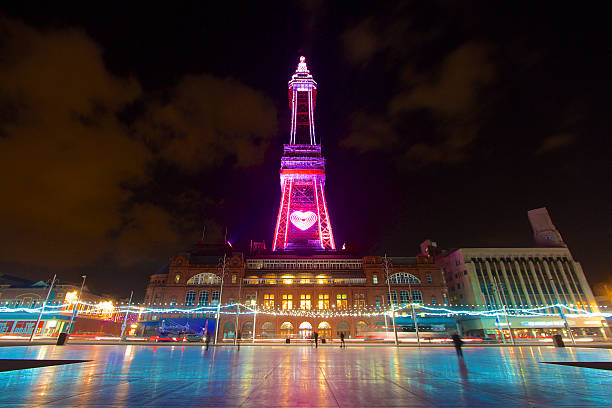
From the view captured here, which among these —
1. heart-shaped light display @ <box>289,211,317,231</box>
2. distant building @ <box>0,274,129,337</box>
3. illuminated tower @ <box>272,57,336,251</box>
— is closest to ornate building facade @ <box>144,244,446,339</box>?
illuminated tower @ <box>272,57,336,251</box>

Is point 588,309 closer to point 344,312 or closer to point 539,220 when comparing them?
point 539,220

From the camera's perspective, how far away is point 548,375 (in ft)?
32.6

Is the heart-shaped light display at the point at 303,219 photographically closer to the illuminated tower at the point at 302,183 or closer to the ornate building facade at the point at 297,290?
the illuminated tower at the point at 302,183

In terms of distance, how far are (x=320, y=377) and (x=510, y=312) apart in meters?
94.5

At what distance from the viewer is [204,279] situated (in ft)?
277

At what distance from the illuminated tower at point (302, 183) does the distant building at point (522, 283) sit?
41.4 meters

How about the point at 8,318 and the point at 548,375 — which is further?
the point at 8,318

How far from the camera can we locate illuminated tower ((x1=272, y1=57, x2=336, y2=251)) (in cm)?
9981

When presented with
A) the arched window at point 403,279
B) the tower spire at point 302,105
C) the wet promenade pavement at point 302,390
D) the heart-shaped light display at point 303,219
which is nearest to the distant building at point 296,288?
the arched window at point 403,279

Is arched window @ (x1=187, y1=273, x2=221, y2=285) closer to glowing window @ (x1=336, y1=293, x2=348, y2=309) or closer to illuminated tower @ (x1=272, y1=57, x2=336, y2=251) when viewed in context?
illuminated tower @ (x1=272, y1=57, x2=336, y2=251)

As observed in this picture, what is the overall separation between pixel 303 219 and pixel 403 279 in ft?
122

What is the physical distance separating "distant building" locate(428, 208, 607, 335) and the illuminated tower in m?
41.4

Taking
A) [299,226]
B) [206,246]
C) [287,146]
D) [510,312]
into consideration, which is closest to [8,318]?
[206,246]

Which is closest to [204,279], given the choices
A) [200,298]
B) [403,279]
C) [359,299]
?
[200,298]
